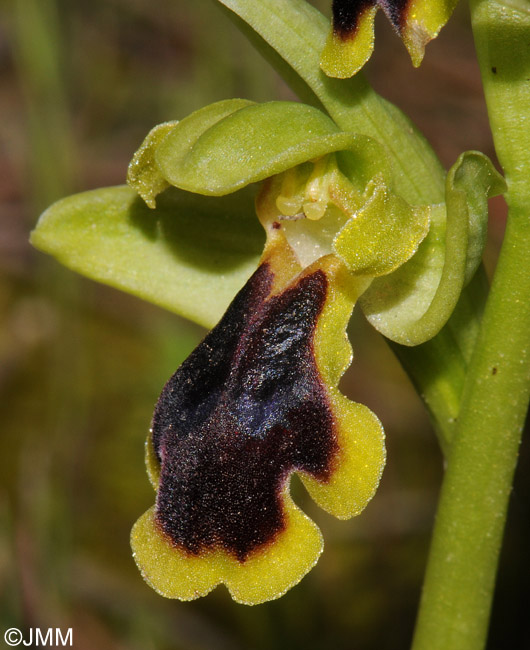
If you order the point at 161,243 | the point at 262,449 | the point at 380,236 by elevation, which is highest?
the point at 380,236

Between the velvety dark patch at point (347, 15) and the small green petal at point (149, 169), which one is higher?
the velvety dark patch at point (347, 15)

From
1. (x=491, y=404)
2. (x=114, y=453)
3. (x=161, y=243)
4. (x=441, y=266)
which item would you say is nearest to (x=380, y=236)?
(x=441, y=266)

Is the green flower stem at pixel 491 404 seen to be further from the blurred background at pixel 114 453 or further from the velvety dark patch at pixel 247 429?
the blurred background at pixel 114 453

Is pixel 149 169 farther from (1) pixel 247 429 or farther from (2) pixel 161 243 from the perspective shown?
(1) pixel 247 429

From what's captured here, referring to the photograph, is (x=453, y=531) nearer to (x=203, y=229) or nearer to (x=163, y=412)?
(x=163, y=412)

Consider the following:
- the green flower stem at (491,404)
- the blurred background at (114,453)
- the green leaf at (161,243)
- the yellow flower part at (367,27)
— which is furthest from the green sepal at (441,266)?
the blurred background at (114,453)
